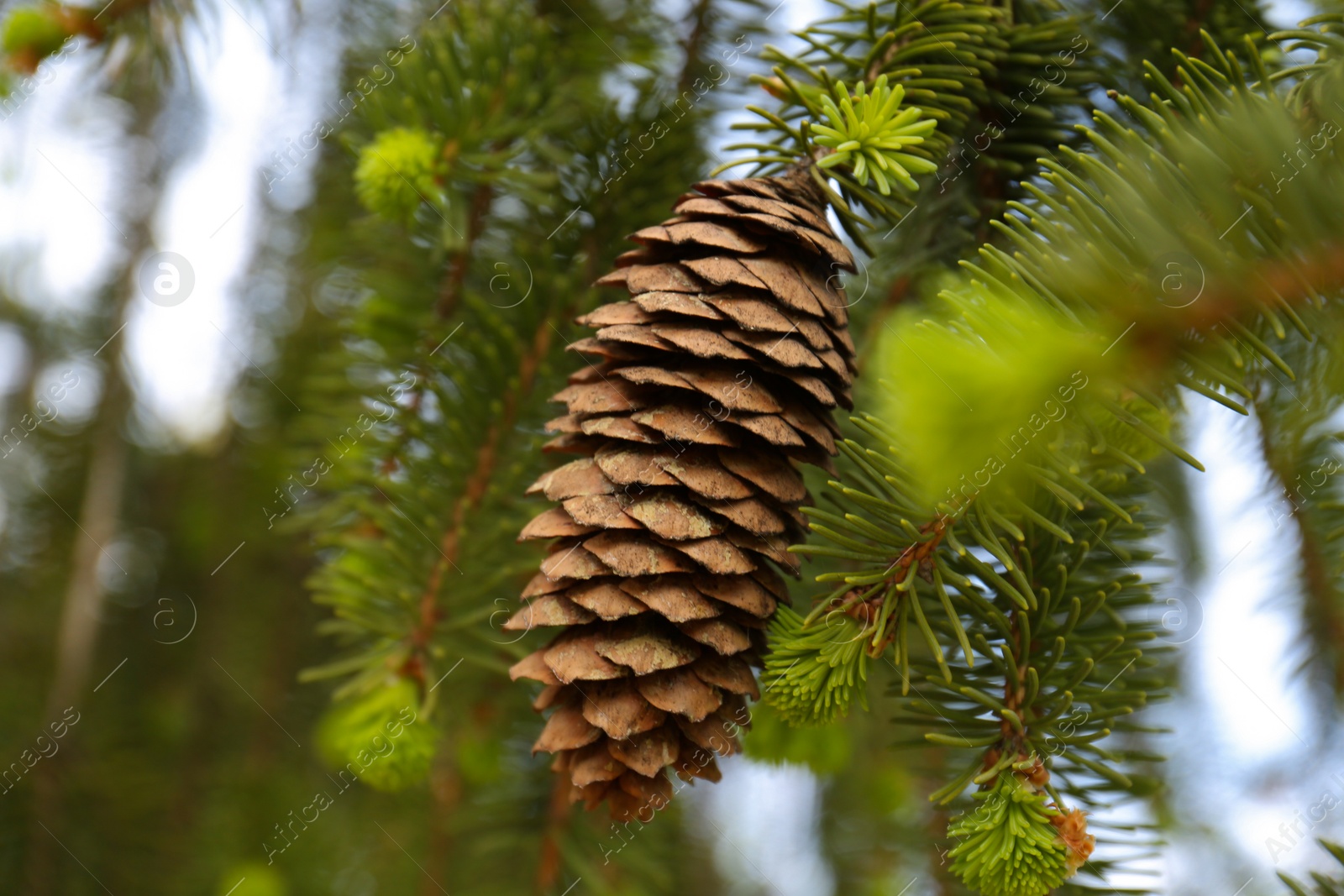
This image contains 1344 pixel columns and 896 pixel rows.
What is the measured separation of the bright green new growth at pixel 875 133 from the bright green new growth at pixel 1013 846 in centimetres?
33

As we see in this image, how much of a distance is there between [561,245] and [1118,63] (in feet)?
1.46

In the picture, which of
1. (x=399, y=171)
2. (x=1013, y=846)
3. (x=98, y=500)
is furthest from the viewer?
(x=98, y=500)

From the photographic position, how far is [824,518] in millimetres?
454

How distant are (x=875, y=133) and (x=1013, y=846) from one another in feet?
1.27

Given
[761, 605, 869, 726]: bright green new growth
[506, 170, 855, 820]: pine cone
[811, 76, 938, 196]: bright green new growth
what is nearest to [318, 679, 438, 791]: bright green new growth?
[506, 170, 855, 820]: pine cone

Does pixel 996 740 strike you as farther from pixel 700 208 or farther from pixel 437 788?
pixel 437 788

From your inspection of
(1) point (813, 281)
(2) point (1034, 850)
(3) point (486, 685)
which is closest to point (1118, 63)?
(1) point (813, 281)

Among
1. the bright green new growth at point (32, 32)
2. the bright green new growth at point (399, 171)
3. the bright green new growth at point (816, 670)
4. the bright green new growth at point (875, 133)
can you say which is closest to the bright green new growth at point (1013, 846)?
the bright green new growth at point (816, 670)

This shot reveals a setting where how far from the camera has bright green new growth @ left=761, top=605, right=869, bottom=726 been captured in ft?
1.40

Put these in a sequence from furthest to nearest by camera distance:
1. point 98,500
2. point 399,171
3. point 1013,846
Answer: point 98,500 < point 399,171 < point 1013,846

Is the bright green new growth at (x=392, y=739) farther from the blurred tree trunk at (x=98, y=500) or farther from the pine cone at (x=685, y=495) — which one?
the blurred tree trunk at (x=98, y=500)

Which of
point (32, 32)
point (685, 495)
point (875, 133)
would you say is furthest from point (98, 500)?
point (875, 133)

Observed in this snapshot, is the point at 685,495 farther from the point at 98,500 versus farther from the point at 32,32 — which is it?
the point at 98,500

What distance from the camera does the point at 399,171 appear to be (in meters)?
0.63
